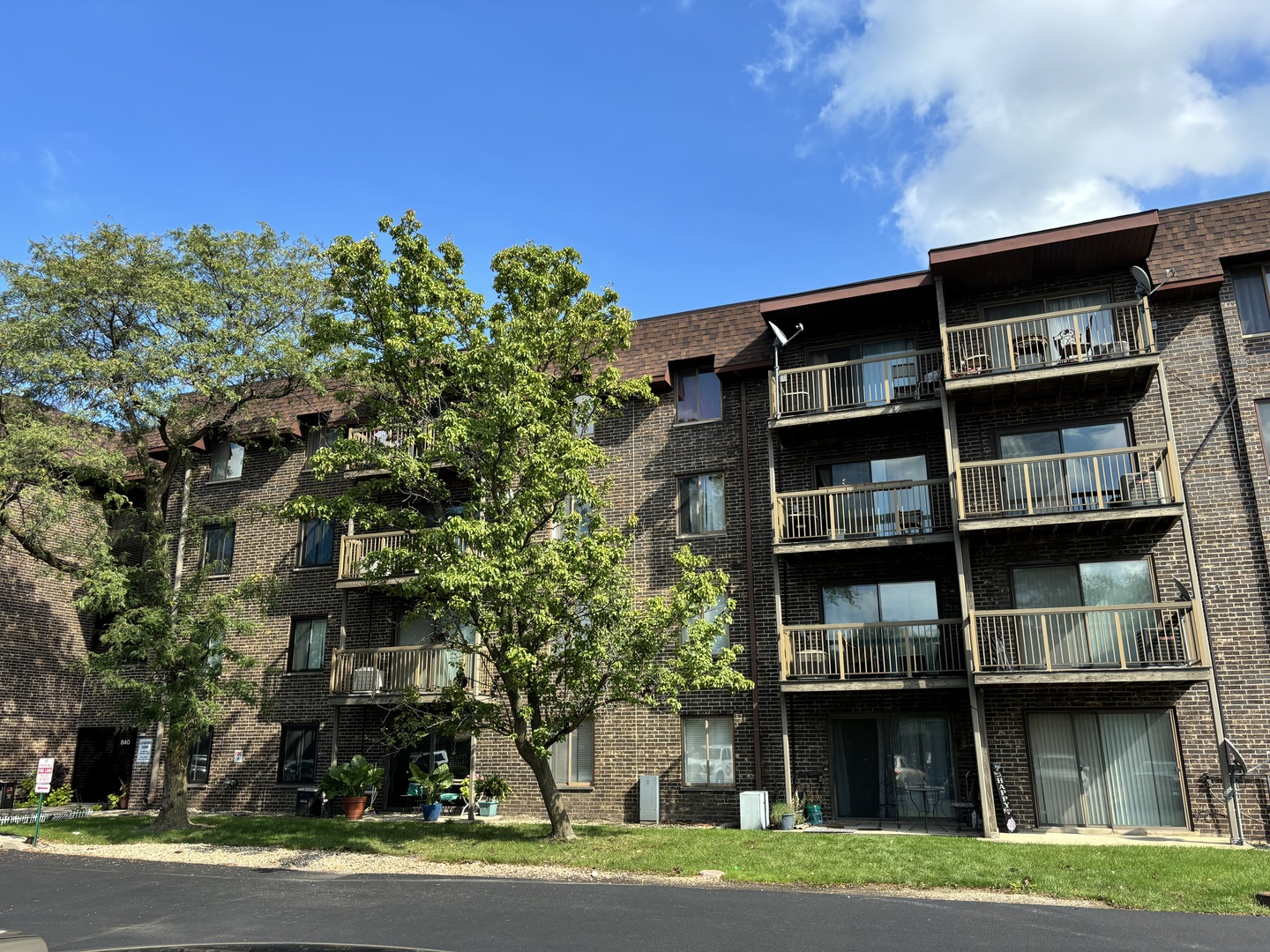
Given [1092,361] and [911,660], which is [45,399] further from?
[1092,361]

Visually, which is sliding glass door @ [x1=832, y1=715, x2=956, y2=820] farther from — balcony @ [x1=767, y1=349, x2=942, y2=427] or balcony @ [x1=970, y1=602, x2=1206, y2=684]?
balcony @ [x1=767, y1=349, x2=942, y2=427]

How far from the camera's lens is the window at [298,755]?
2308 centimetres

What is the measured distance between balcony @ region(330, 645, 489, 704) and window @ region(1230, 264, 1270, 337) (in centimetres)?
1687

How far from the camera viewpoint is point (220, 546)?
26.1 m

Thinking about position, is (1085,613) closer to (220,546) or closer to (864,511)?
(864,511)

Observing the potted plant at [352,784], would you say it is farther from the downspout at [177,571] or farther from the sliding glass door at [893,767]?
the sliding glass door at [893,767]

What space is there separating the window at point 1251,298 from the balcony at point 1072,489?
3.18 metres

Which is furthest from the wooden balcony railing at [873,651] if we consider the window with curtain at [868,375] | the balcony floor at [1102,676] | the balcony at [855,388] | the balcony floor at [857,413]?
the window with curtain at [868,375]

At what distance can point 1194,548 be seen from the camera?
1702 centimetres

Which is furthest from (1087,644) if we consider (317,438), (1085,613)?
(317,438)

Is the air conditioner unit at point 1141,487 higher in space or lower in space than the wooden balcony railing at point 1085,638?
higher

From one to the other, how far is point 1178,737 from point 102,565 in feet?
68.0

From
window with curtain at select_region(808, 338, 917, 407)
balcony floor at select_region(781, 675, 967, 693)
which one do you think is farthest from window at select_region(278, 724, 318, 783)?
window with curtain at select_region(808, 338, 917, 407)

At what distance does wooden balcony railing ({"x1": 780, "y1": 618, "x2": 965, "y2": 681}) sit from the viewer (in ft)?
58.9
